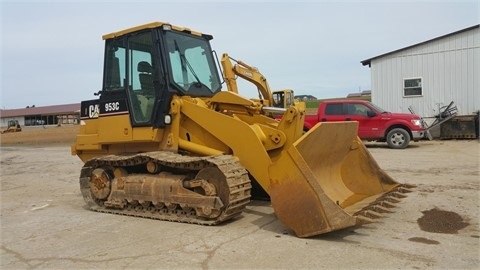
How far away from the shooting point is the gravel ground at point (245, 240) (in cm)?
464

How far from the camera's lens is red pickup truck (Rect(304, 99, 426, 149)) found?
54.1ft

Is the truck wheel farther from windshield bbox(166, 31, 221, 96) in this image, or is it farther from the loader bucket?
windshield bbox(166, 31, 221, 96)

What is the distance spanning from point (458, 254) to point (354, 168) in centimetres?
271

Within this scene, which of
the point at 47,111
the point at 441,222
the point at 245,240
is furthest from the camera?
the point at 47,111

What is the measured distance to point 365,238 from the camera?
5363mm

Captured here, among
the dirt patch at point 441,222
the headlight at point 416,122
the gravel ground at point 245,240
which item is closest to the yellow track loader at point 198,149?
the gravel ground at point 245,240

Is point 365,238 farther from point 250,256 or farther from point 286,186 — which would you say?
point 250,256

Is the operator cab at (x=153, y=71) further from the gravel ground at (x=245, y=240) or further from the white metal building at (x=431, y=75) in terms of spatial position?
the white metal building at (x=431, y=75)

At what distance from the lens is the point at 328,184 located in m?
6.84

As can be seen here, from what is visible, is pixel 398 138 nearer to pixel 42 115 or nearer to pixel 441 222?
pixel 441 222

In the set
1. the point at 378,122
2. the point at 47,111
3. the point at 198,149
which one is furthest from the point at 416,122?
the point at 47,111

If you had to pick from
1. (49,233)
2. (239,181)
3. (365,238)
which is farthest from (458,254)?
(49,233)

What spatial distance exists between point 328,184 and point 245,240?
6.51 feet

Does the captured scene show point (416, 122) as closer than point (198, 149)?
No
